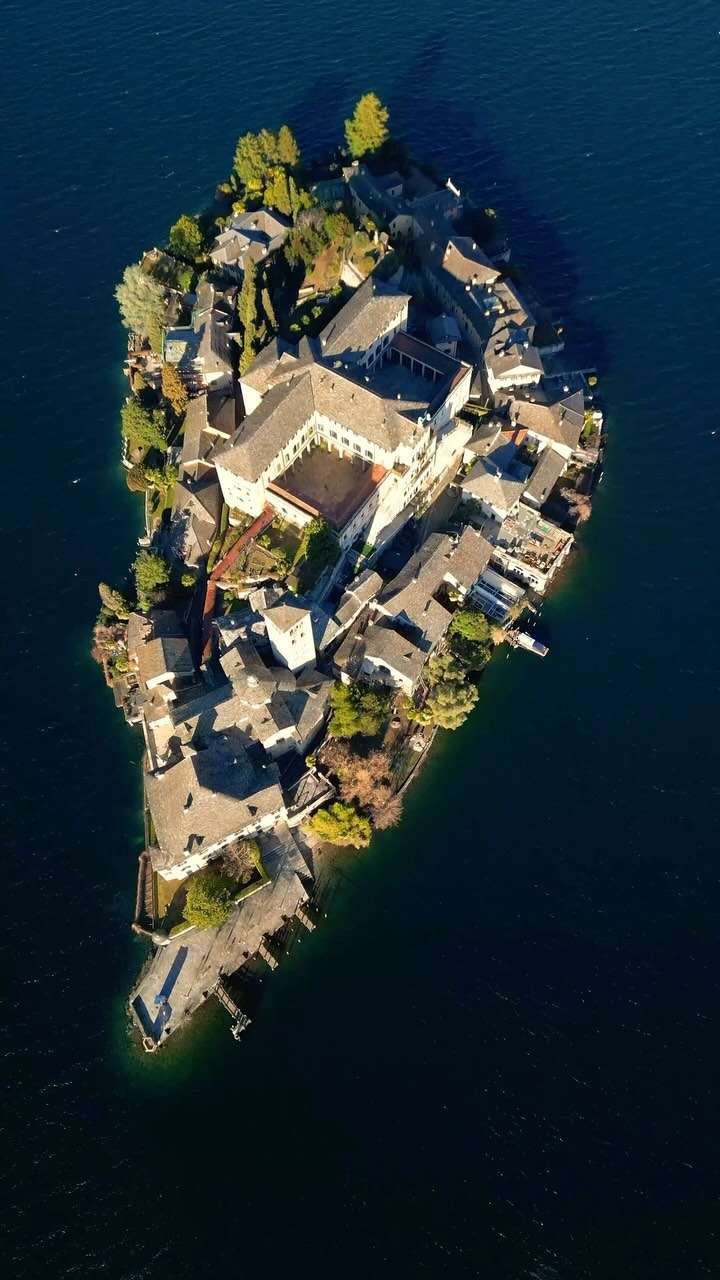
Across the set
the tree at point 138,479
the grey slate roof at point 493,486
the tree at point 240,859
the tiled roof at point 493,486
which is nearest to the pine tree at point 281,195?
the tree at point 138,479

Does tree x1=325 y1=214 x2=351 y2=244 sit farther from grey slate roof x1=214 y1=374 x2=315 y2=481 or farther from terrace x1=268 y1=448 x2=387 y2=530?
terrace x1=268 y1=448 x2=387 y2=530

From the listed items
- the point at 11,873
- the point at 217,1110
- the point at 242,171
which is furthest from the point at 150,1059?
the point at 242,171

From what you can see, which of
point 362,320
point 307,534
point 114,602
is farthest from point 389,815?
point 362,320

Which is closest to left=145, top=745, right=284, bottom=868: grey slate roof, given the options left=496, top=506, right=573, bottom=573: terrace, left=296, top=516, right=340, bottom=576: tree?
left=296, top=516, right=340, bottom=576: tree

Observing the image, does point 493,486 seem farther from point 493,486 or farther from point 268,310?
point 268,310

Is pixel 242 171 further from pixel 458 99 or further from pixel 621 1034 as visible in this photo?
pixel 621 1034

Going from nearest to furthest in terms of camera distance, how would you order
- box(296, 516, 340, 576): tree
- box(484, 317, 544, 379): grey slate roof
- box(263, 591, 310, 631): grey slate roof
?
box(263, 591, 310, 631): grey slate roof → box(296, 516, 340, 576): tree → box(484, 317, 544, 379): grey slate roof
